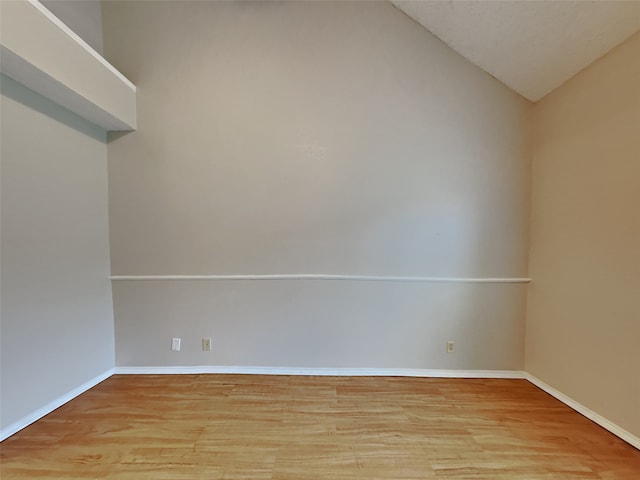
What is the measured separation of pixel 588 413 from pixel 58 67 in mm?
4269

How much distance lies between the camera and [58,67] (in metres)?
1.86

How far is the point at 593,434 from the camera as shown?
6.15 feet

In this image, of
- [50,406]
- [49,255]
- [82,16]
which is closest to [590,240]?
[49,255]

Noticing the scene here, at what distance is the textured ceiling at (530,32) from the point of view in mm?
1819

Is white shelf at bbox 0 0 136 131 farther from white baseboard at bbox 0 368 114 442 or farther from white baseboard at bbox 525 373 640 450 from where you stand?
white baseboard at bbox 525 373 640 450

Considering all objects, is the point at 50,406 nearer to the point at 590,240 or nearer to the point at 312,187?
the point at 312,187

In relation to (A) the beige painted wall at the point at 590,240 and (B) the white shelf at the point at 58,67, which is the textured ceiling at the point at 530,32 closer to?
(A) the beige painted wall at the point at 590,240

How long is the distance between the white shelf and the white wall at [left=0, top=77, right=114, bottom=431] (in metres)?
0.13

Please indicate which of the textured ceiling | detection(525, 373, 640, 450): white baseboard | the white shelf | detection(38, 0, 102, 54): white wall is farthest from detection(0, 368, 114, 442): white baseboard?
the textured ceiling

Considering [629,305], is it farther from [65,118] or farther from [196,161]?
[65,118]

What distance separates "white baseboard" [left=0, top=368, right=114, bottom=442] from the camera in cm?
183

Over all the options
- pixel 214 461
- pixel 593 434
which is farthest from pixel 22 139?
pixel 593 434

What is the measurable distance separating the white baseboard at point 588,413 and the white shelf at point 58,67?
4.20 meters

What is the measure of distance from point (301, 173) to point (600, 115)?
2219 millimetres
